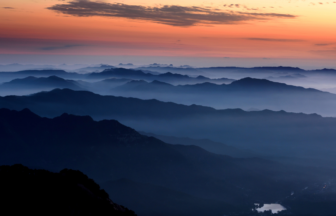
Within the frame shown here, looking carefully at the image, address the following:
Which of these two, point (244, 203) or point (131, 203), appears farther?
point (244, 203)

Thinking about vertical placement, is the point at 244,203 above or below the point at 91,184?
below

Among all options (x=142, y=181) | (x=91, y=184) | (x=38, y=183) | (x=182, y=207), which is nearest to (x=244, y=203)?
(x=182, y=207)

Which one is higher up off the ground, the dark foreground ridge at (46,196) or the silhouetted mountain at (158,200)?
the dark foreground ridge at (46,196)

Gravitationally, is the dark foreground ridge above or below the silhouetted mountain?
above

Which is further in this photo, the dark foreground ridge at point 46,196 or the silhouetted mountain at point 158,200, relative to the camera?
the silhouetted mountain at point 158,200

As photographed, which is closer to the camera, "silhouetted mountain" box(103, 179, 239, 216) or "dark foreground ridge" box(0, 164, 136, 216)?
"dark foreground ridge" box(0, 164, 136, 216)

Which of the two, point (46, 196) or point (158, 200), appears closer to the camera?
point (46, 196)

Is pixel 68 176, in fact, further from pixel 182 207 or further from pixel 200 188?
pixel 200 188

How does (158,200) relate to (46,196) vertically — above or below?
below
